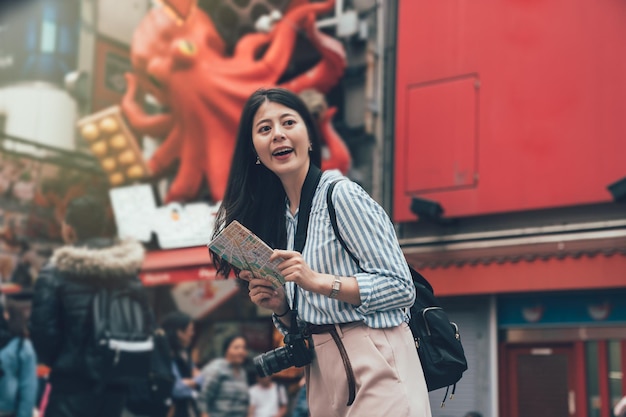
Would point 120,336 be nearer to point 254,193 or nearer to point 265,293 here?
point 254,193

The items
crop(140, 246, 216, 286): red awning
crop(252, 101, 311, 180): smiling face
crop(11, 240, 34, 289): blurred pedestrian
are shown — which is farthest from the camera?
crop(11, 240, 34, 289): blurred pedestrian

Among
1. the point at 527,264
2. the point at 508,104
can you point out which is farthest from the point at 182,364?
the point at 508,104

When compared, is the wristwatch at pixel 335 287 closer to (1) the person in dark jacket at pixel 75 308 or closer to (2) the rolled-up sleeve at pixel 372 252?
(2) the rolled-up sleeve at pixel 372 252

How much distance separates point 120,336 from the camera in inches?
272

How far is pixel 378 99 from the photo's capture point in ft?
47.1

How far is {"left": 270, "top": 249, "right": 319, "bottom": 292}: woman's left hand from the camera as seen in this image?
2.80 m

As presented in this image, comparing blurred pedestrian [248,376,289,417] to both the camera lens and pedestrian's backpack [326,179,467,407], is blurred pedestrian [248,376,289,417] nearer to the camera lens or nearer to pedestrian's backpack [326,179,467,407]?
the camera lens

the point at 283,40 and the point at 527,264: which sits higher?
the point at 283,40

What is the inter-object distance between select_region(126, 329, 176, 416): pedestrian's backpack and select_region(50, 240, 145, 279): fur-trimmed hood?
818mm

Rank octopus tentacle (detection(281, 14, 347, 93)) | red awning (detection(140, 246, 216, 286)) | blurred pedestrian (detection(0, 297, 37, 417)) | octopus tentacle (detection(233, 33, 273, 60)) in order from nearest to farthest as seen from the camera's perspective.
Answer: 1. blurred pedestrian (detection(0, 297, 37, 417))
2. octopus tentacle (detection(281, 14, 347, 93))
3. red awning (detection(140, 246, 216, 286))
4. octopus tentacle (detection(233, 33, 273, 60))

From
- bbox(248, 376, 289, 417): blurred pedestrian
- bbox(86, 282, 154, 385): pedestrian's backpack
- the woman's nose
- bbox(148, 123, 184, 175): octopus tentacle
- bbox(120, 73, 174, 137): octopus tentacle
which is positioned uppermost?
bbox(120, 73, 174, 137): octopus tentacle

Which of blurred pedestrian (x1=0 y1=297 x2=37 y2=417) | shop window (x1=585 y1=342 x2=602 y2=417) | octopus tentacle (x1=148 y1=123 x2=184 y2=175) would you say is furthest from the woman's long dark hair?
octopus tentacle (x1=148 y1=123 x2=184 y2=175)

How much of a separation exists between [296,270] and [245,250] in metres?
0.17

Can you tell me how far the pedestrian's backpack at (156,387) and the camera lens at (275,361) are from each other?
3.87 meters
